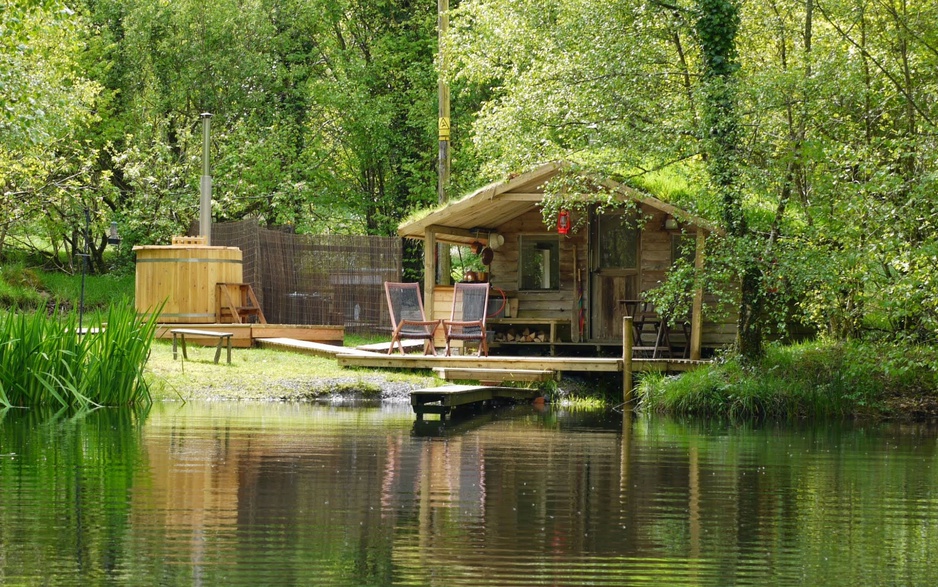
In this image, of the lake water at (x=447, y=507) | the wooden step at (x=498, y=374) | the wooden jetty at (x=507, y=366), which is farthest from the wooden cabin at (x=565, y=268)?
the lake water at (x=447, y=507)

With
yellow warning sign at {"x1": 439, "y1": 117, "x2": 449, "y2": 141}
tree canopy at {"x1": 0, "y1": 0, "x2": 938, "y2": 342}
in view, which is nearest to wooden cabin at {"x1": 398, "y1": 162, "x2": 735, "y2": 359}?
tree canopy at {"x1": 0, "y1": 0, "x2": 938, "y2": 342}

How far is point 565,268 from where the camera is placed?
19.9 metres

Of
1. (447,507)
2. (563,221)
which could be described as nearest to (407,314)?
(563,221)

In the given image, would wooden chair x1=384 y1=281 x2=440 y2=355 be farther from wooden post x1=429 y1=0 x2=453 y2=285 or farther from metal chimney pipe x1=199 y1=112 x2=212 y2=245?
metal chimney pipe x1=199 y1=112 x2=212 y2=245

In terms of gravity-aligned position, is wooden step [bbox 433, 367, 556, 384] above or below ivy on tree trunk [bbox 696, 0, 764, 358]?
below

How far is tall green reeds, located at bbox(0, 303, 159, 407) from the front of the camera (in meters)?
12.7

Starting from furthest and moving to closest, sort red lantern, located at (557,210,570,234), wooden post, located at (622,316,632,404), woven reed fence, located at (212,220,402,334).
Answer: woven reed fence, located at (212,220,402,334) < red lantern, located at (557,210,570,234) < wooden post, located at (622,316,632,404)

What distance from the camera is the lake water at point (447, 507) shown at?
5.36 meters

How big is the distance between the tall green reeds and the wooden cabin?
19.4 feet

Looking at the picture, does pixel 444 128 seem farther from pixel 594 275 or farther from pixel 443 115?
pixel 594 275

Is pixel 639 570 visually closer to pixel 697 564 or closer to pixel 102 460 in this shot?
pixel 697 564

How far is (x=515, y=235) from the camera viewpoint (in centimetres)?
2023

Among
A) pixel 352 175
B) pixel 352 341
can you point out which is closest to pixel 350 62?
pixel 352 175

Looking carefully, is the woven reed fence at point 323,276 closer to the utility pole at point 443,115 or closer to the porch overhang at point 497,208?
the utility pole at point 443,115
